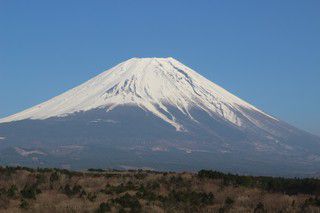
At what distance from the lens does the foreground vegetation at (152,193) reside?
81.7 feet

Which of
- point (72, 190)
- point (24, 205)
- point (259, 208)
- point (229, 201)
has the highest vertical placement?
point (72, 190)

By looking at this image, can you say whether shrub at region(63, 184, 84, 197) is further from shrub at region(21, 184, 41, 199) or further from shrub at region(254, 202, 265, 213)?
shrub at region(254, 202, 265, 213)

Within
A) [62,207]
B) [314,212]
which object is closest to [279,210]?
[314,212]

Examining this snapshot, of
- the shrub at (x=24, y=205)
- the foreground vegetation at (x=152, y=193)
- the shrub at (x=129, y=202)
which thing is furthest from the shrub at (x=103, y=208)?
the shrub at (x=24, y=205)

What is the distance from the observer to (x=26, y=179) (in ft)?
105

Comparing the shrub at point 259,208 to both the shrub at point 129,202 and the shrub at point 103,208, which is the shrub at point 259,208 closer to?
the shrub at point 129,202

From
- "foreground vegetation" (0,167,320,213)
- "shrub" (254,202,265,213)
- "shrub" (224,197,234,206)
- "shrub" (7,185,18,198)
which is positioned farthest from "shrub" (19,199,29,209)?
"shrub" (254,202,265,213)

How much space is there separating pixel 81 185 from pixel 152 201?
5.40 metres

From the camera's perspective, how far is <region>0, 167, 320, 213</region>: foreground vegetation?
24.9 meters

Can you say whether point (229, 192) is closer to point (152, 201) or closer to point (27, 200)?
point (152, 201)

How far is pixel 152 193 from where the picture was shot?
27.8 metres

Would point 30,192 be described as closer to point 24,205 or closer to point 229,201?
point 24,205

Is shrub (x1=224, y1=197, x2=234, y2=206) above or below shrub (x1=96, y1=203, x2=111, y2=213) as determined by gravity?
above

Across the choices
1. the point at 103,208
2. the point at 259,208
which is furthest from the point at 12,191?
the point at 259,208
